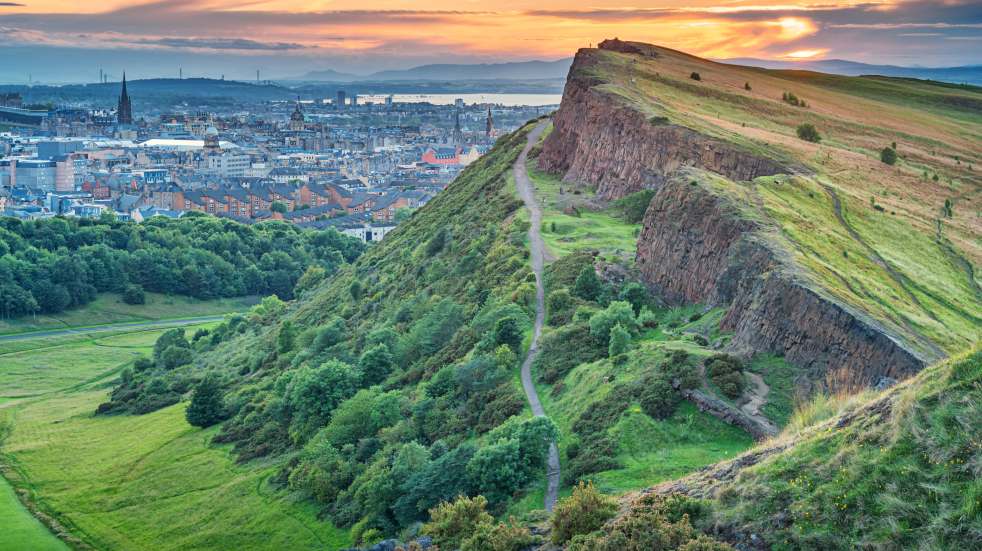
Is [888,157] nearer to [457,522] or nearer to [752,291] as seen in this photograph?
[752,291]

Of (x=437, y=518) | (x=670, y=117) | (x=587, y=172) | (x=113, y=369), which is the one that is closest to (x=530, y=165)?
(x=587, y=172)

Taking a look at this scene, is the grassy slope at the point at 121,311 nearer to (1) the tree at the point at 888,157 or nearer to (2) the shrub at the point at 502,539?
(1) the tree at the point at 888,157

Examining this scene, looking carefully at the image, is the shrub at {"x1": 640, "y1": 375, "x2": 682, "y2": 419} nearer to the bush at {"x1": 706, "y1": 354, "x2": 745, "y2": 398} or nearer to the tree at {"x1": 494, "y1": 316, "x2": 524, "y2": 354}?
the bush at {"x1": 706, "y1": 354, "x2": 745, "y2": 398}

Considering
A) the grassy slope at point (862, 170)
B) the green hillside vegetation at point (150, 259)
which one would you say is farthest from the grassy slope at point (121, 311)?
the grassy slope at point (862, 170)

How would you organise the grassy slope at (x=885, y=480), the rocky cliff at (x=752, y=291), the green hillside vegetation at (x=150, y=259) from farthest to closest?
the green hillside vegetation at (x=150, y=259) < the rocky cliff at (x=752, y=291) < the grassy slope at (x=885, y=480)

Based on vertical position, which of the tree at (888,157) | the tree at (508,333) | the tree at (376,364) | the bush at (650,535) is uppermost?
the tree at (888,157)

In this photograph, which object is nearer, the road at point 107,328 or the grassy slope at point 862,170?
the grassy slope at point 862,170

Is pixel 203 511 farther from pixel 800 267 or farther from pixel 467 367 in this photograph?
pixel 800 267

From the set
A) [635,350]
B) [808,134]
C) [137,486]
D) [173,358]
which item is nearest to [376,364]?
[137,486]
